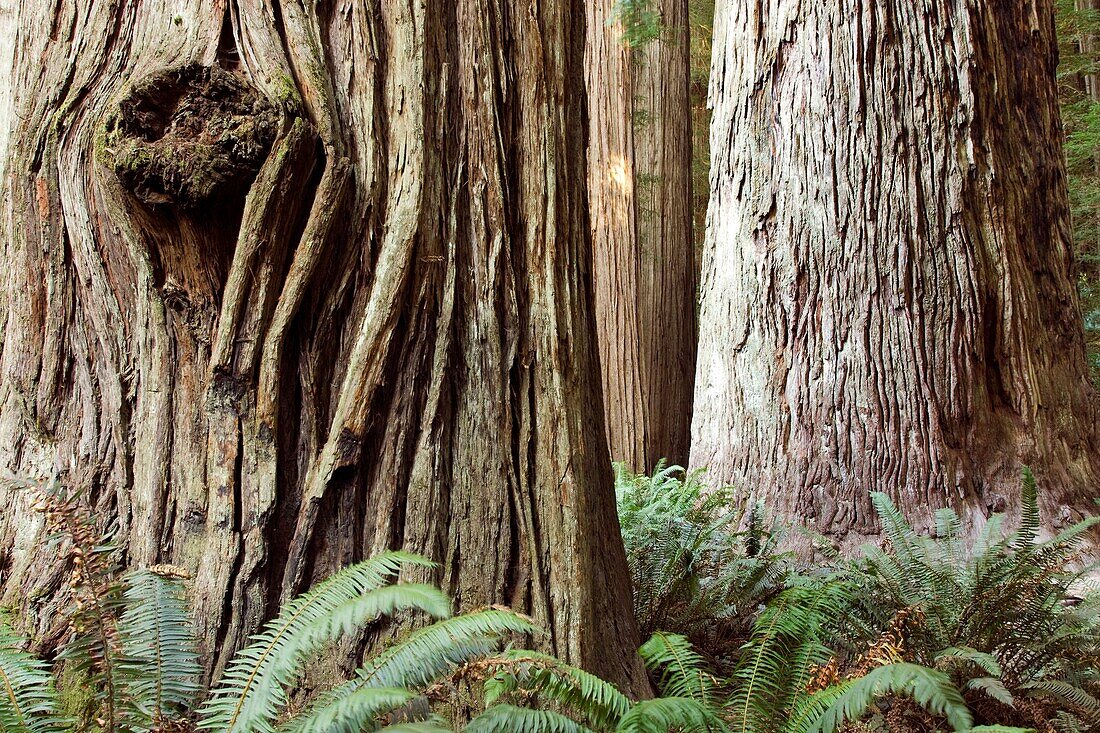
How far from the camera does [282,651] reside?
1.64 m

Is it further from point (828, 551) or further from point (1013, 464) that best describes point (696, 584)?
point (1013, 464)

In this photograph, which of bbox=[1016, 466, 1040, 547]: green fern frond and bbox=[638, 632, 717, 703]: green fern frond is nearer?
bbox=[638, 632, 717, 703]: green fern frond

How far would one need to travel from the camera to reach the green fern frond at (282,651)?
1.59 m

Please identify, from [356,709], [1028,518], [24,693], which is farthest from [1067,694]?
[24,693]

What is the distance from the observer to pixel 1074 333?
4414 mm

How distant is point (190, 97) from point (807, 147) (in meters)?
3.48

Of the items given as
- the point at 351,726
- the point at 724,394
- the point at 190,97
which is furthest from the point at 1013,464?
the point at 190,97

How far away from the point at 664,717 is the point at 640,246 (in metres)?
5.71

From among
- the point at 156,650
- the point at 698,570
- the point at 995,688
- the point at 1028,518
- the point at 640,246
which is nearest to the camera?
the point at 156,650

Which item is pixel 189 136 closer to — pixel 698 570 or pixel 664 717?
pixel 664 717

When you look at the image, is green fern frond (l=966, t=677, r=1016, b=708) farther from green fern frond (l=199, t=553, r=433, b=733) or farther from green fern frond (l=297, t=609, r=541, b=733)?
green fern frond (l=199, t=553, r=433, b=733)

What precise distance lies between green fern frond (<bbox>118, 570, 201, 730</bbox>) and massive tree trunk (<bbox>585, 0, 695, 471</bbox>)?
16.9 ft

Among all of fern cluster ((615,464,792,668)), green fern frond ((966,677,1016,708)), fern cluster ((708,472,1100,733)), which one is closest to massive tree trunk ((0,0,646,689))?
fern cluster ((708,472,1100,733))

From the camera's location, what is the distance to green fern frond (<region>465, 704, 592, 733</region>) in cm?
173
